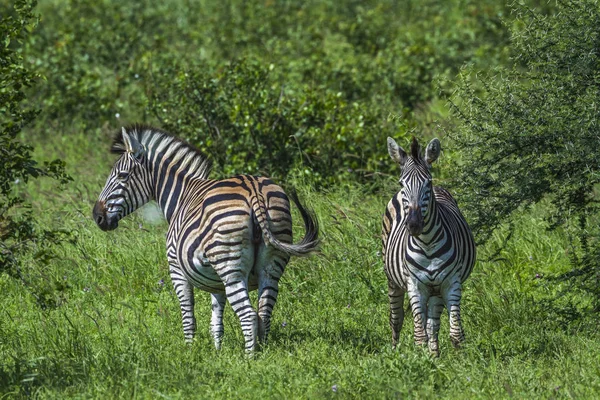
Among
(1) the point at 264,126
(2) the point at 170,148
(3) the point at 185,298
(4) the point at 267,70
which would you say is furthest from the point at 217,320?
(4) the point at 267,70

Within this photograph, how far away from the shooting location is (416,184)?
6.86 metres

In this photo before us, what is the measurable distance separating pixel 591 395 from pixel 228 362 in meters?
2.57

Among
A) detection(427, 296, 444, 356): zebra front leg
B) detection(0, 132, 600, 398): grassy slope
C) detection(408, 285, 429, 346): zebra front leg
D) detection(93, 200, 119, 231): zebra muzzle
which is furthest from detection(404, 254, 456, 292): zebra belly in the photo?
detection(93, 200, 119, 231): zebra muzzle

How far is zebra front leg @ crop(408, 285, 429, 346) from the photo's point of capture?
709cm

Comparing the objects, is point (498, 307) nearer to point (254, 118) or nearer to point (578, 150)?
point (578, 150)

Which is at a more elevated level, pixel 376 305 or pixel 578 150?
pixel 578 150

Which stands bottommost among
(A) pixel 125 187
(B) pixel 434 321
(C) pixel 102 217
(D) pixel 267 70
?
(B) pixel 434 321

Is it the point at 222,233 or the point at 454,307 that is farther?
the point at 222,233

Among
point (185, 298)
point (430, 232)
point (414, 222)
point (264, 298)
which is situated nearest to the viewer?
point (414, 222)

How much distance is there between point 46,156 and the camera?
15.1 m

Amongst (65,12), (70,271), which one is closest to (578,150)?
(70,271)

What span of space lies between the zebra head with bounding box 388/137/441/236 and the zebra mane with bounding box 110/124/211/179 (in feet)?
6.57

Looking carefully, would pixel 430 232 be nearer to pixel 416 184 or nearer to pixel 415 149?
pixel 416 184

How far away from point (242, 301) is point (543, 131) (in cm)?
284
